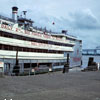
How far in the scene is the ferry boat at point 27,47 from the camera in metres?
26.2

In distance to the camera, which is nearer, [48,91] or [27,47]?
[48,91]

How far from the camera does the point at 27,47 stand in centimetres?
3025

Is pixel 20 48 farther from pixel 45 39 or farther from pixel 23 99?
pixel 23 99

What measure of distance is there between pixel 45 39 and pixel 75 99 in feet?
87.7

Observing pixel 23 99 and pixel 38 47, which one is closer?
pixel 23 99

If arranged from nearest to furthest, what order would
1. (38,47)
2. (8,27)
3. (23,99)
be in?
1. (23,99)
2. (8,27)
3. (38,47)

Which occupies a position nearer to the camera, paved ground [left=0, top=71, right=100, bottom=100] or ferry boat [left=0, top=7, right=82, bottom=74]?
paved ground [left=0, top=71, right=100, bottom=100]

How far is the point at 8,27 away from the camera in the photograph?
87.1 feet

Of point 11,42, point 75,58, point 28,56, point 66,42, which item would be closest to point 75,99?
point 11,42

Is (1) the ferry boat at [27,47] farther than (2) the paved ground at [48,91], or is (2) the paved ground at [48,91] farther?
(1) the ferry boat at [27,47]

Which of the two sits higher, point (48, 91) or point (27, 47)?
point (27, 47)

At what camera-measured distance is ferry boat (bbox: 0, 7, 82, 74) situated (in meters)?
26.2

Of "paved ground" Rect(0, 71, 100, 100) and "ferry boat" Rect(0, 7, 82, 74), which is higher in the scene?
"ferry boat" Rect(0, 7, 82, 74)

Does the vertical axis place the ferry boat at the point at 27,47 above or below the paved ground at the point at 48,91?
above
